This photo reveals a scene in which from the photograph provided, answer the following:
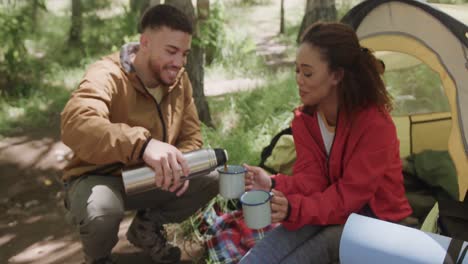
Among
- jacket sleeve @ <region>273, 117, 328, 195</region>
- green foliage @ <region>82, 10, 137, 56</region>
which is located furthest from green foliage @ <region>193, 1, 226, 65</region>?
jacket sleeve @ <region>273, 117, 328, 195</region>

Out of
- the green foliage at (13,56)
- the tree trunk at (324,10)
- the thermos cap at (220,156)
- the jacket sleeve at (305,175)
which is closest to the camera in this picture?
the thermos cap at (220,156)

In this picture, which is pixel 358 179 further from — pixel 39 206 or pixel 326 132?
pixel 39 206

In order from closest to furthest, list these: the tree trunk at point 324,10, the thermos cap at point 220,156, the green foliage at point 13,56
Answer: the thermos cap at point 220,156, the tree trunk at point 324,10, the green foliage at point 13,56

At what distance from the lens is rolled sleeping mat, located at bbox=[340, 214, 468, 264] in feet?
5.14

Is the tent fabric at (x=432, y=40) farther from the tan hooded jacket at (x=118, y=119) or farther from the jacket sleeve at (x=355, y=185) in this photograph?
the tan hooded jacket at (x=118, y=119)

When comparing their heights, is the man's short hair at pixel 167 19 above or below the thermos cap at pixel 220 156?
above

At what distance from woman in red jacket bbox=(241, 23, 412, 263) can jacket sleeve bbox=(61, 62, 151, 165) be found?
59 centimetres

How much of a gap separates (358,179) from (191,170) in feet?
2.52

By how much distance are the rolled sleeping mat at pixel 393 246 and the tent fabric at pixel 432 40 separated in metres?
0.55

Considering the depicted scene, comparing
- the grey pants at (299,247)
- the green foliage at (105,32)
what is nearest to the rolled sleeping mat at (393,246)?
the grey pants at (299,247)

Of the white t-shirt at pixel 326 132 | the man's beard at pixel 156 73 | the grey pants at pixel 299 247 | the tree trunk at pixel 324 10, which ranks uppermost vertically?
the tree trunk at pixel 324 10

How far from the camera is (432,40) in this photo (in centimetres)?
225

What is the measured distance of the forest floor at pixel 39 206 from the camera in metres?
3.07

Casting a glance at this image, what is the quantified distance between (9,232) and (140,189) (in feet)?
5.79
